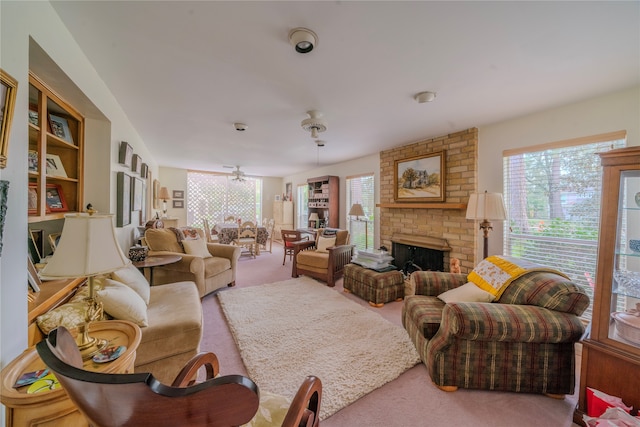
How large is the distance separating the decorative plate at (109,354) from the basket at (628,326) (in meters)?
2.59

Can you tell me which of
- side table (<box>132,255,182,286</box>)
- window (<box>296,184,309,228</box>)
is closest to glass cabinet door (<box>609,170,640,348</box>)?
side table (<box>132,255,182,286</box>)

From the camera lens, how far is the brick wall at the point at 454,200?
3.19 m

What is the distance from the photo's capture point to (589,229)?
7.63 ft

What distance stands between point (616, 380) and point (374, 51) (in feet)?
7.79

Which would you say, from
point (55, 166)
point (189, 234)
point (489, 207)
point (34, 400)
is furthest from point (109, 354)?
point (489, 207)

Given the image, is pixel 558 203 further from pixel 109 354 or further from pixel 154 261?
pixel 154 261

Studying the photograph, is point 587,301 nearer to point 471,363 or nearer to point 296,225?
point 471,363

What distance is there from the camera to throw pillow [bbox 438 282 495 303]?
1903 millimetres

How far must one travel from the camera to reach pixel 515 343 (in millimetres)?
1600

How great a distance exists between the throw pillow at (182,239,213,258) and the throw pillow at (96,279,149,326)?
5.56 feet

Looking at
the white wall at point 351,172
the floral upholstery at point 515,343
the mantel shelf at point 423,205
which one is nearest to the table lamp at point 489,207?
the mantel shelf at point 423,205

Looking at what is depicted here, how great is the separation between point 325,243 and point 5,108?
3.64 metres

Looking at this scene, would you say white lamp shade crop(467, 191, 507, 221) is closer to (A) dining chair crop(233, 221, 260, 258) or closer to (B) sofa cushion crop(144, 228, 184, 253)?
(B) sofa cushion crop(144, 228, 184, 253)

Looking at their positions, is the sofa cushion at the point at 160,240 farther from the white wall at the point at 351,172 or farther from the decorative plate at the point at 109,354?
the white wall at the point at 351,172
